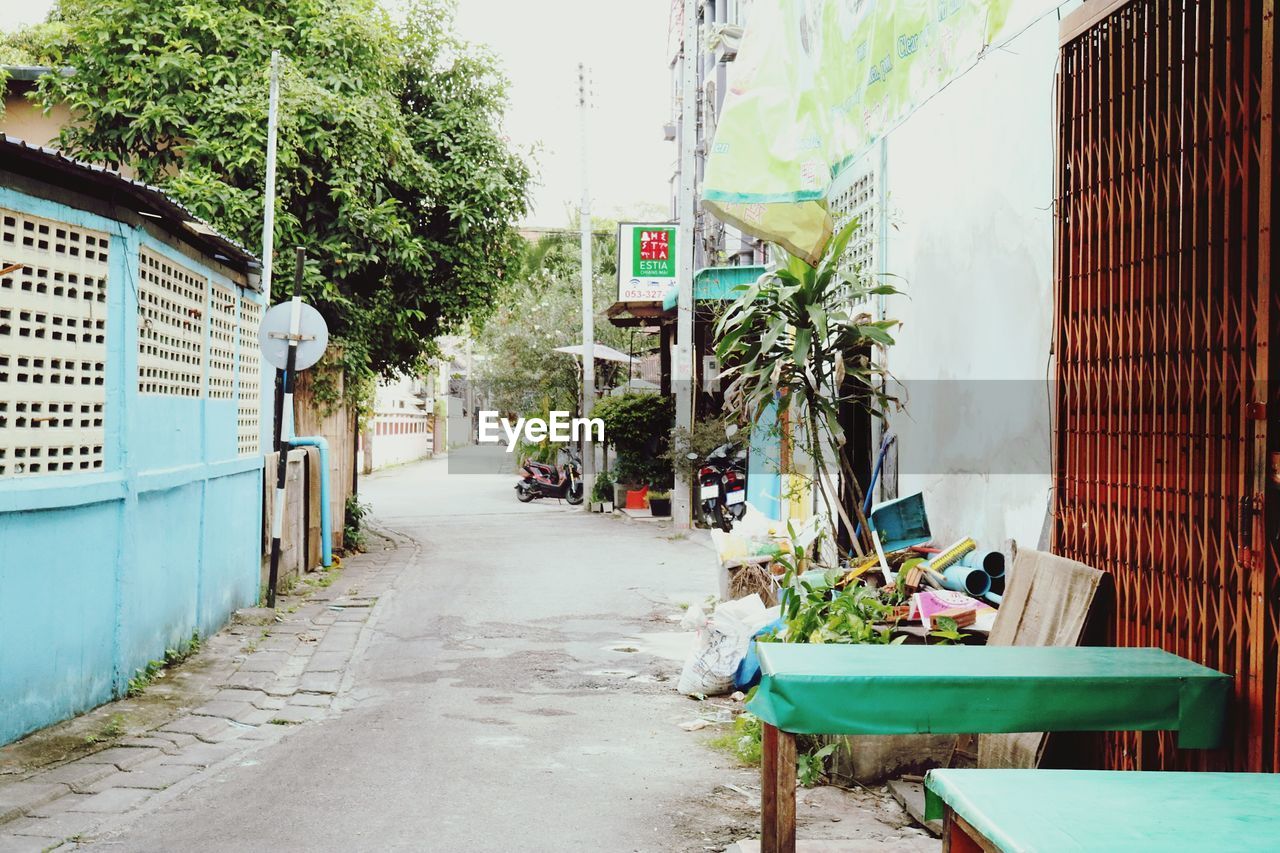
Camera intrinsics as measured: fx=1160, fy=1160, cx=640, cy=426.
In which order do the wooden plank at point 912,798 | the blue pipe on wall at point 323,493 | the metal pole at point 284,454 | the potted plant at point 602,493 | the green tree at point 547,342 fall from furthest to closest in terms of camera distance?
the green tree at point 547,342
the potted plant at point 602,493
the blue pipe on wall at point 323,493
the metal pole at point 284,454
the wooden plank at point 912,798

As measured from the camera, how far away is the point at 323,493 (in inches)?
563

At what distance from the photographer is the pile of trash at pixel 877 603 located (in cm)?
623

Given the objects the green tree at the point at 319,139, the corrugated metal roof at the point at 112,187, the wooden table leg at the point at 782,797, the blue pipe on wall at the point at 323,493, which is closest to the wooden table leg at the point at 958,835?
the wooden table leg at the point at 782,797

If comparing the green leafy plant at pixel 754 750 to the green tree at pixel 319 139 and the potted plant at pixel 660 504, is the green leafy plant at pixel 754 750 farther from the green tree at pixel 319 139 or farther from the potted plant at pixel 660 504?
the potted plant at pixel 660 504

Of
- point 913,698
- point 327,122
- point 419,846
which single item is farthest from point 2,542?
point 327,122

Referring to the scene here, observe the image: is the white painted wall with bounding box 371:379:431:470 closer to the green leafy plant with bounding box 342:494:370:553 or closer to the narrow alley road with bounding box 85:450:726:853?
the green leafy plant with bounding box 342:494:370:553

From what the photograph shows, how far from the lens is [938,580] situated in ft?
22.7

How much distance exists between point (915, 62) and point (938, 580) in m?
4.14

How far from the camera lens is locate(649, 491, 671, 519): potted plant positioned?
76.6 ft

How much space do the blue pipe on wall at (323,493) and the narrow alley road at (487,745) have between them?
1.41 meters

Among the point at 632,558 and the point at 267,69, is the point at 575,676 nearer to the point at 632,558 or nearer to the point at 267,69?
the point at 632,558

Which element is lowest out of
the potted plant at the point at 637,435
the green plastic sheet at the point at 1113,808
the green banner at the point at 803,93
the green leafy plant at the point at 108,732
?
the green leafy plant at the point at 108,732

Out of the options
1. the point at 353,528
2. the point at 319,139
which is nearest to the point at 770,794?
the point at 319,139

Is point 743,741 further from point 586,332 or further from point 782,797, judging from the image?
point 586,332
